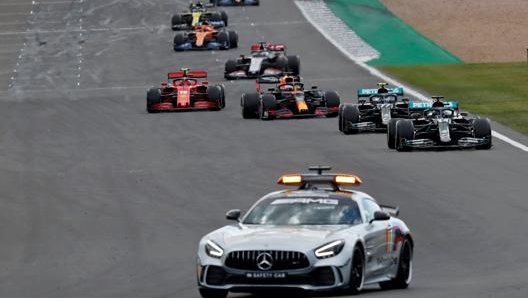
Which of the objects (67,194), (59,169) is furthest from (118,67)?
(67,194)

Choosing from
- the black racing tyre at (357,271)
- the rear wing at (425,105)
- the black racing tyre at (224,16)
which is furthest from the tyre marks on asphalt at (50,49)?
the black racing tyre at (357,271)

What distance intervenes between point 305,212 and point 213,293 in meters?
1.54

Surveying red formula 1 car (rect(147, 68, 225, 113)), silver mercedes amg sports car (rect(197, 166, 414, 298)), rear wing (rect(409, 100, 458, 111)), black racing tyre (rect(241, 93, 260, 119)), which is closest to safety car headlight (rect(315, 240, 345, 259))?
silver mercedes amg sports car (rect(197, 166, 414, 298))

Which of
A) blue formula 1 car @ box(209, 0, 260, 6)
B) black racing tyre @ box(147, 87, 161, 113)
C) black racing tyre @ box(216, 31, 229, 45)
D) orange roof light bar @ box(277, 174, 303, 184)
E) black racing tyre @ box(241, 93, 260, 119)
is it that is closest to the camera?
orange roof light bar @ box(277, 174, 303, 184)

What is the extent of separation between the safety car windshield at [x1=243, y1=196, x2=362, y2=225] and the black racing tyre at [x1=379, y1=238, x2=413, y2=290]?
3.06 ft

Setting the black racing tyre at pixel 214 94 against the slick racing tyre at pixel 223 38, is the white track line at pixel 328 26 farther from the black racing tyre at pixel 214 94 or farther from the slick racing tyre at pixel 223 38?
the black racing tyre at pixel 214 94

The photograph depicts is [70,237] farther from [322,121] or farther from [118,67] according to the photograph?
[118,67]

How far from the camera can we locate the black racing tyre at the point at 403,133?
35312 millimetres

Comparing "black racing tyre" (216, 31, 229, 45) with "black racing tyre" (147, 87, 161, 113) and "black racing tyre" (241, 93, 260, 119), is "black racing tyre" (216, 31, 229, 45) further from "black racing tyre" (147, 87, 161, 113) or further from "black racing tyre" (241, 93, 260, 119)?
"black racing tyre" (241, 93, 260, 119)

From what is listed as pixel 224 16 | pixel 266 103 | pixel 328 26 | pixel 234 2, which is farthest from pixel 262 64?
pixel 234 2

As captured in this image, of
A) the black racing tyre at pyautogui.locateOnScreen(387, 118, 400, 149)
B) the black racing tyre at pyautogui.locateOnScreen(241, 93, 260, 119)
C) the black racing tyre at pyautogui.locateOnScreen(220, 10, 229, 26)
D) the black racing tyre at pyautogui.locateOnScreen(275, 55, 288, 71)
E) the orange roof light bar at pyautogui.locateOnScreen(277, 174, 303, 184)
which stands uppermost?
the orange roof light bar at pyautogui.locateOnScreen(277, 174, 303, 184)

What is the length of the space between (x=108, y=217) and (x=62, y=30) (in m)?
48.8

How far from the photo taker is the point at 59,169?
34406mm

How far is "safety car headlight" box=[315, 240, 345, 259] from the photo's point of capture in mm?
16547
